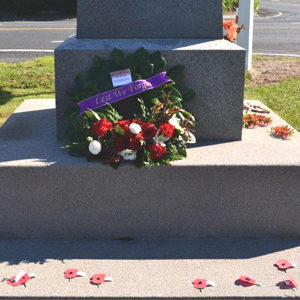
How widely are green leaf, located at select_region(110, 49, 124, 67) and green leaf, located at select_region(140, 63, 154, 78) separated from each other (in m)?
0.15

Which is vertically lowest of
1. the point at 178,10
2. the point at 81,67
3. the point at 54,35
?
the point at 54,35

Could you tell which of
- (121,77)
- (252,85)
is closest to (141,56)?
(121,77)

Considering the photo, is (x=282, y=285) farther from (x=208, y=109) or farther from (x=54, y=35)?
(x=54, y=35)

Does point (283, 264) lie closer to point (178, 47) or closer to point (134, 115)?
point (134, 115)

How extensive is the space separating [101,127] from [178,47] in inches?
34.1

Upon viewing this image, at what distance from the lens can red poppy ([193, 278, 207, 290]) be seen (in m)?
3.35

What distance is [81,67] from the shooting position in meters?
4.26

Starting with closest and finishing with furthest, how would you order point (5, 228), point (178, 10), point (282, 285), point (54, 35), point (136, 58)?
point (282, 285) → point (5, 228) → point (136, 58) → point (178, 10) → point (54, 35)

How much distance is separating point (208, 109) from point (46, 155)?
1.18 metres

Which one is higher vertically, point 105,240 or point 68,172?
point 68,172

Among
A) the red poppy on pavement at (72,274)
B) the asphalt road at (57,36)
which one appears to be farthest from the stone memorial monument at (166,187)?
the asphalt road at (57,36)

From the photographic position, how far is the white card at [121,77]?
416 centimetres

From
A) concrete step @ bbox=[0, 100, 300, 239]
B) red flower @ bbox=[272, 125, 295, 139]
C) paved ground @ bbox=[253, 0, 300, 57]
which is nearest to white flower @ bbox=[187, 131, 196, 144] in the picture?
concrete step @ bbox=[0, 100, 300, 239]

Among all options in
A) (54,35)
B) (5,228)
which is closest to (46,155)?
(5,228)
